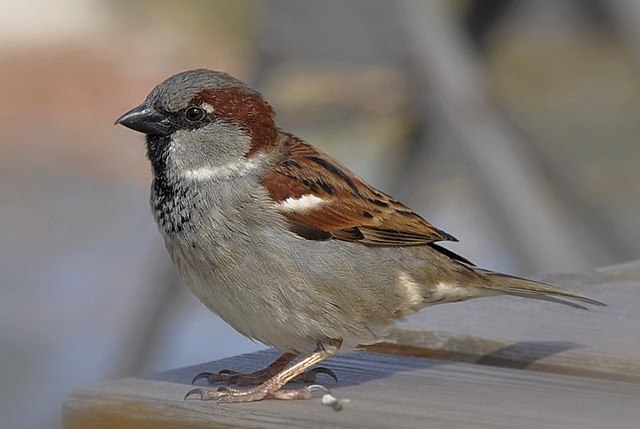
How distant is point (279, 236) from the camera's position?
9.30 feet

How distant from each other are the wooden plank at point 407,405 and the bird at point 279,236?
315mm

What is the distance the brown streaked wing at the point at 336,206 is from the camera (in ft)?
9.55

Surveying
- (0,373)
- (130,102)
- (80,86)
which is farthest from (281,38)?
(80,86)

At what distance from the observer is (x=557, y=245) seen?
210 inches

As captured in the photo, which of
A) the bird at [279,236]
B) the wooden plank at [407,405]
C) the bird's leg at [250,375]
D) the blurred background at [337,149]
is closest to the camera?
the wooden plank at [407,405]

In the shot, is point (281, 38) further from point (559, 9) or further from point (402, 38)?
point (559, 9)

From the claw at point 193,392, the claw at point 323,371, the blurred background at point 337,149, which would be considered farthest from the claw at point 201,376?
the blurred background at point 337,149

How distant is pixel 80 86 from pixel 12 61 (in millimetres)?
1789

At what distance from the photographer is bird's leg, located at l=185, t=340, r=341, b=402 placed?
2291 mm

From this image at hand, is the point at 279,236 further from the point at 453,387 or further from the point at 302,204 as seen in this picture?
the point at 453,387

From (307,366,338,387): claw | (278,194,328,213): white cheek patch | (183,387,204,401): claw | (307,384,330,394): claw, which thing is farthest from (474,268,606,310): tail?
(183,387,204,401): claw

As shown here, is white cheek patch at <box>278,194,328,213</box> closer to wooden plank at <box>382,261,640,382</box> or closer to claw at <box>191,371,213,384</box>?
wooden plank at <box>382,261,640,382</box>

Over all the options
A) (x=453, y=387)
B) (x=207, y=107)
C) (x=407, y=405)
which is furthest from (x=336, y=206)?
(x=407, y=405)

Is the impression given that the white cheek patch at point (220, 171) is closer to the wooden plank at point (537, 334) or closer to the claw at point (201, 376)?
the wooden plank at point (537, 334)
